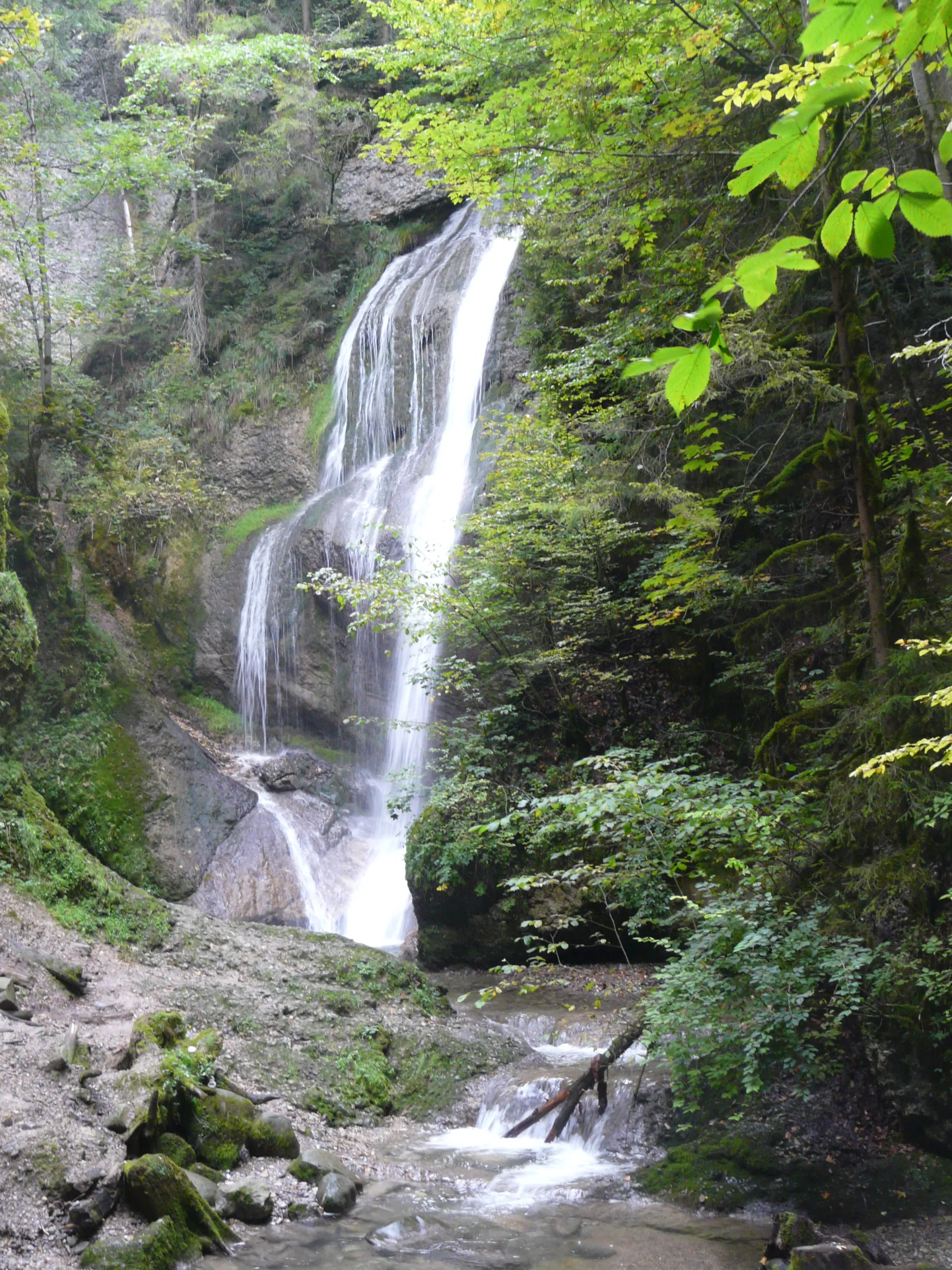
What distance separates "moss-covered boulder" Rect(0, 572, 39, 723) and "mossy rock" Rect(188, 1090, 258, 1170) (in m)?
6.21

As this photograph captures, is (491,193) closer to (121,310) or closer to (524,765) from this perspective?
(524,765)

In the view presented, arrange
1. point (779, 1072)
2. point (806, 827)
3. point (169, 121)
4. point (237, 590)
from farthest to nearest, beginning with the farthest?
point (237, 590), point (169, 121), point (779, 1072), point (806, 827)

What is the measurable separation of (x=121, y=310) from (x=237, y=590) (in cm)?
635

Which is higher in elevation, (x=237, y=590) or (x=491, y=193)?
(x=491, y=193)

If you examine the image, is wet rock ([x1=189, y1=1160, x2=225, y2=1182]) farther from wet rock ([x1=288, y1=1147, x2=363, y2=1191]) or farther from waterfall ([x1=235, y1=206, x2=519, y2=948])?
waterfall ([x1=235, y1=206, x2=519, y2=948])

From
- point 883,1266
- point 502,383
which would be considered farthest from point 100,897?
point 502,383

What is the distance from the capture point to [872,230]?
4.48 feet

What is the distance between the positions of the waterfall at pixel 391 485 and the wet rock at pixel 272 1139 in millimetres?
7111

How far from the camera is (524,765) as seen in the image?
34.9ft

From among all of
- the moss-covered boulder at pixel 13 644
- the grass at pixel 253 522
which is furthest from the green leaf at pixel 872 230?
the grass at pixel 253 522

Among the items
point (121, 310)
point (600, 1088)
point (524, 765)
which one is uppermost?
point (121, 310)

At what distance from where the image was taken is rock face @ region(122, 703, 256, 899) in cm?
1225

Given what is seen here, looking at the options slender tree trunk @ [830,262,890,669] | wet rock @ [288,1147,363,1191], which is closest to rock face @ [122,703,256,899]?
wet rock @ [288,1147,363,1191]

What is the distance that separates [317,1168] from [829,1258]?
2.78 meters
